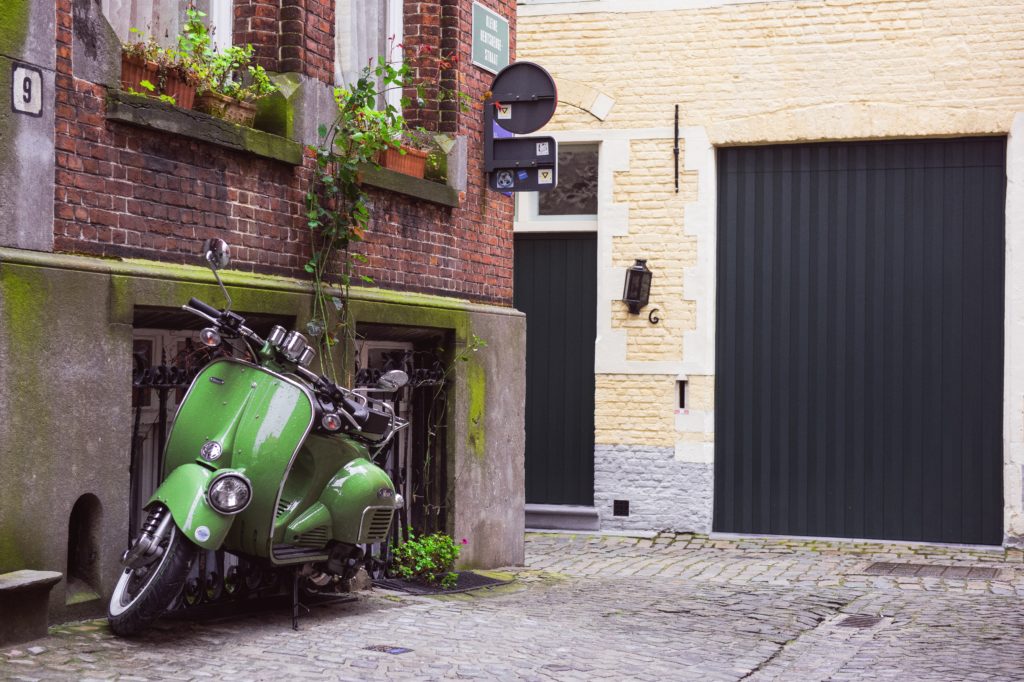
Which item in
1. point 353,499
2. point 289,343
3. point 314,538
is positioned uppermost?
point 289,343

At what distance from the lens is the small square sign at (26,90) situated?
573 cm

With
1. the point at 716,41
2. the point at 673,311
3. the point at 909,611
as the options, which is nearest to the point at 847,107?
the point at 716,41

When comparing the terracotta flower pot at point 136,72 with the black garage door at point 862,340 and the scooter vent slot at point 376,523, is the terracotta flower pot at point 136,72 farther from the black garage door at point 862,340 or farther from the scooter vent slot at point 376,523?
the black garage door at point 862,340

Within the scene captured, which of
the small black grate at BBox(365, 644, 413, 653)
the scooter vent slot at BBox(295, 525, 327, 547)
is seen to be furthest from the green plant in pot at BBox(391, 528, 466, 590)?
the small black grate at BBox(365, 644, 413, 653)

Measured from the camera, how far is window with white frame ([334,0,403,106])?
8.61 metres

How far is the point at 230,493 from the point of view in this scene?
5977mm

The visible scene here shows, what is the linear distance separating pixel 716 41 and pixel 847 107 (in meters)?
1.32

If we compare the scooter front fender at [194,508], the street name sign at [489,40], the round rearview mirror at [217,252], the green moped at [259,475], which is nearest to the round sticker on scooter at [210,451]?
the green moped at [259,475]

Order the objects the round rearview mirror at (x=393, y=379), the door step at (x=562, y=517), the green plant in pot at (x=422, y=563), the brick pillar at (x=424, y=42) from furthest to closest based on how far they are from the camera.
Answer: the door step at (x=562, y=517), the brick pillar at (x=424, y=42), the green plant in pot at (x=422, y=563), the round rearview mirror at (x=393, y=379)

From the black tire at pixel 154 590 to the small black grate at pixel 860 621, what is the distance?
12.4ft

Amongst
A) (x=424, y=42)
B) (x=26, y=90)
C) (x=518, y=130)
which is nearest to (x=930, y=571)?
(x=518, y=130)

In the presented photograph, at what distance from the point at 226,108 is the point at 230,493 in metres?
2.10

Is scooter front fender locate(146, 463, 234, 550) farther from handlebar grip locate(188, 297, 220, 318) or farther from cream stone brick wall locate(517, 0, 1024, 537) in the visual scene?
cream stone brick wall locate(517, 0, 1024, 537)

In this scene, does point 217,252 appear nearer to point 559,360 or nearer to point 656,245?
point 656,245
